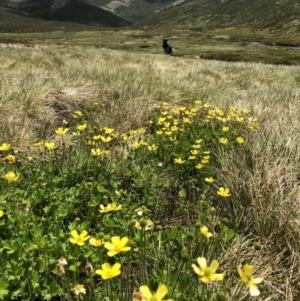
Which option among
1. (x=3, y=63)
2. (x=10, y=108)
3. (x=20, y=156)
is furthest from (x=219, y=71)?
(x=20, y=156)

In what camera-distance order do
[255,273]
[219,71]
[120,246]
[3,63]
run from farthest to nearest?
1. [219,71]
2. [3,63]
3. [255,273]
4. [120,246]

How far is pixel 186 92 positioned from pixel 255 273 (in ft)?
26.2

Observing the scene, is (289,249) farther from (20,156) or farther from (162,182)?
(20,156)

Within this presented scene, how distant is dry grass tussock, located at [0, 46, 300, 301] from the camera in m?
3.46

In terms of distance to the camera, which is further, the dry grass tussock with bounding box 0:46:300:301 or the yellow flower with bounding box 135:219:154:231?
the dry grass tussock with bounding box 0:46:300:301

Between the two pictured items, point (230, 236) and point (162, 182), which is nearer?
point (230, 236)

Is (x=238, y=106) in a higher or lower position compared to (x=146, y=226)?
higher

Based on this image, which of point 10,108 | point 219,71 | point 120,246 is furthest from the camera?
point 219,71

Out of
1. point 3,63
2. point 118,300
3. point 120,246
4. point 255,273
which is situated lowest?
point 255,273

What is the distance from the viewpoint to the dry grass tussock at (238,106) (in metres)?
3.46

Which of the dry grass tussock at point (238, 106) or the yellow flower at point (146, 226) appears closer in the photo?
the yellow flower at point (146, 226)

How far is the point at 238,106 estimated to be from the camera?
28.6 ft

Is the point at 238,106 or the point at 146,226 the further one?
the point at 238,106

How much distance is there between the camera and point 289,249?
11.3 ft
